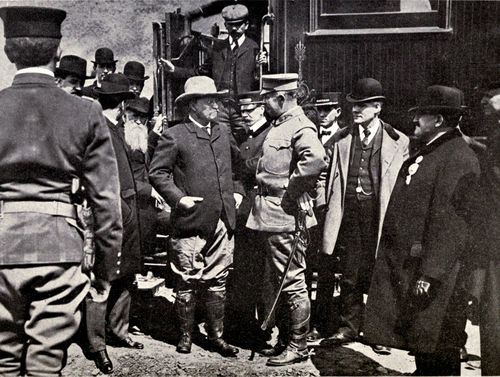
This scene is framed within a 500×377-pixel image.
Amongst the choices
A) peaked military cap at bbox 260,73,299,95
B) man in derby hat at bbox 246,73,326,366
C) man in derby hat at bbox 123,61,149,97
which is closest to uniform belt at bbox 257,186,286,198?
man in derby hat at bbox 246,73,326,366

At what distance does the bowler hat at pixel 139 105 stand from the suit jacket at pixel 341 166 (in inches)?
54.2

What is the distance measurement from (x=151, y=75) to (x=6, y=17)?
6.32 ft

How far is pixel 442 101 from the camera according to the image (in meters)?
2.74

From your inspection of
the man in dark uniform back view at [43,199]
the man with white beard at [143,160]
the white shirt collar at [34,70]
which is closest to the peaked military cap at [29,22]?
the man in dark uniform back view at [43,199]

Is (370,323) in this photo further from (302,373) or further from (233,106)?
(233,106)

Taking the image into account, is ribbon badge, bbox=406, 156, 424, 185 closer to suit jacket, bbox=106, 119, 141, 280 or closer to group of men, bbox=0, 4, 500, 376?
group of men, bbox=0, 4, 500, 376

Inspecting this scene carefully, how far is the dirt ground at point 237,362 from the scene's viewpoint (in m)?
3.20

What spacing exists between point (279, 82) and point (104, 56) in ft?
4.60

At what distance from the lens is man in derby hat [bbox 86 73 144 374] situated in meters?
3.20

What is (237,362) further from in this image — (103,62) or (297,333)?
(103,62)

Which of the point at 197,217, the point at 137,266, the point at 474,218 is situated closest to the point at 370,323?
the point at 474,218

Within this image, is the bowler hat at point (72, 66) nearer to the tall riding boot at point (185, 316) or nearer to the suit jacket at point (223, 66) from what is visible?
the suit jacket at point (223, 66)

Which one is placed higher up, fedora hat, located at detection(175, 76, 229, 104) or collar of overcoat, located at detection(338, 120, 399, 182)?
fedora hat, located at detection(175, 76, 229, 104)

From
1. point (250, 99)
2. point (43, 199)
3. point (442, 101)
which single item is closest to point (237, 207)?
point (250, 99)
